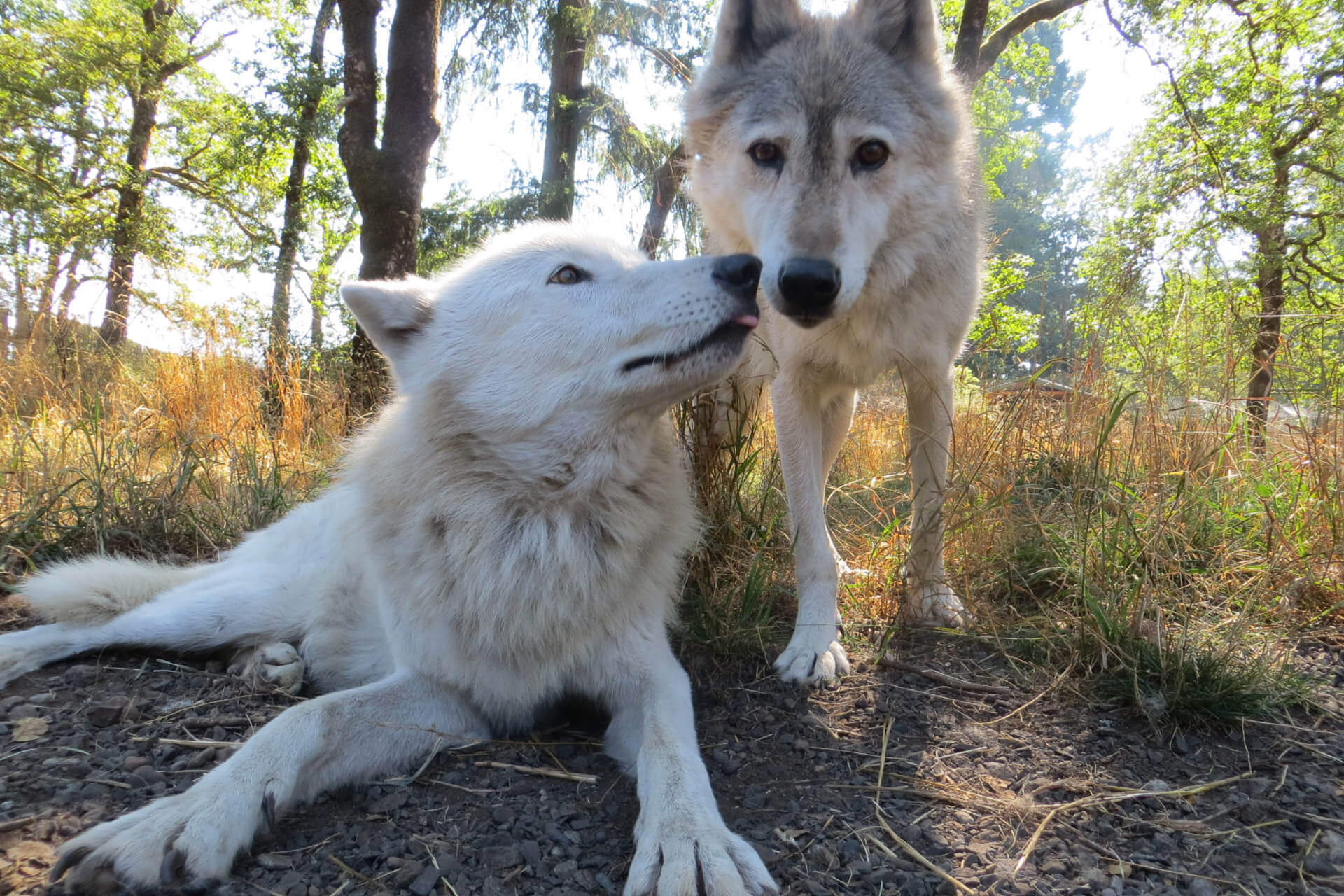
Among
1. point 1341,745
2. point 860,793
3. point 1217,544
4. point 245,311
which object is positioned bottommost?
point 860,793

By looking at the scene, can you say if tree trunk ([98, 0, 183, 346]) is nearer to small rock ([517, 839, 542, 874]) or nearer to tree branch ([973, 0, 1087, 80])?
tree branch ([973, 0, 1087, 80])

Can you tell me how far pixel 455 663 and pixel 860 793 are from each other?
1.10 metres

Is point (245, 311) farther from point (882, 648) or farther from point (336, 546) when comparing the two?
point (882, 648)

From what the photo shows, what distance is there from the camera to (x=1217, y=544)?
2770 millimetres

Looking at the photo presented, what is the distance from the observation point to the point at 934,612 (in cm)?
268

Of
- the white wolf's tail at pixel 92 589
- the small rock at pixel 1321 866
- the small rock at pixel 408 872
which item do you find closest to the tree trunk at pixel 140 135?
the white wolf's tail at pixel 92 589

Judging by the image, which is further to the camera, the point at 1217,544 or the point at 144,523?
the point at 144,523

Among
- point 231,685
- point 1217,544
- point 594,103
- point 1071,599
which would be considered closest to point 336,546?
point 231,685

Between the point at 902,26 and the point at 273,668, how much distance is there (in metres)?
3.38

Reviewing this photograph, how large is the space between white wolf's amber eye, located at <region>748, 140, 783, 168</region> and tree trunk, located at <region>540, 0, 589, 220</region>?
782cm

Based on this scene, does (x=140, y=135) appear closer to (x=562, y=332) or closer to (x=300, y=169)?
(x=300, y=169)

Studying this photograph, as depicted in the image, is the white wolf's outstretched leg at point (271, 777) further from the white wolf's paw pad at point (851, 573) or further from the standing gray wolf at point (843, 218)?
the white wolf's paw pad at point (851, 573)

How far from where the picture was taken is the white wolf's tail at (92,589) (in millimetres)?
2266

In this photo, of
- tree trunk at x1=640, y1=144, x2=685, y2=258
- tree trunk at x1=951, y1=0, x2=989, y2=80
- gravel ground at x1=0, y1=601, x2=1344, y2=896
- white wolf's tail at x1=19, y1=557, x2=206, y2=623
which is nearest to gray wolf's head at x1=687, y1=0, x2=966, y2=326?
gravel ground at x1=0, y1=601, x2=1344, y2=896
